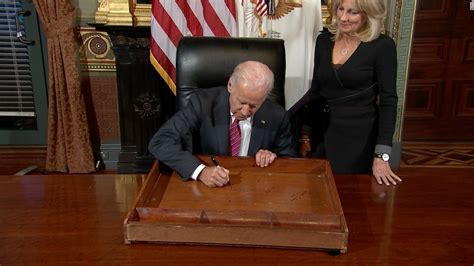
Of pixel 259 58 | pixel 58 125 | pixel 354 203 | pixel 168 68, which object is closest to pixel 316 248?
pixel 354 203

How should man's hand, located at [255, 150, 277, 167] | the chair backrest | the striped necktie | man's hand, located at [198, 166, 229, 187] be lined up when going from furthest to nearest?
the chair backrest
the striped necktie
man's hand, located at [255, 150, 277, 167]
man's hand, located at [198, 166, 229, 187]

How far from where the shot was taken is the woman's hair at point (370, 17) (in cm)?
181

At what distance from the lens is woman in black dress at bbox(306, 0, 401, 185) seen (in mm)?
1848

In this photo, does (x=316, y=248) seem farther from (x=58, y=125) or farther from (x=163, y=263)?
(x=58, y=125)

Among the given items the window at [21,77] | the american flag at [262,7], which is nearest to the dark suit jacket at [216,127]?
the american flag at [262,7]

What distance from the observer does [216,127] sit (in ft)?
5.64

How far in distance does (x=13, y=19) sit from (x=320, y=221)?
10.6ft

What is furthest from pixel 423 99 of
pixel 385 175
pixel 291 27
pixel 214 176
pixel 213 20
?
pixel 214 176

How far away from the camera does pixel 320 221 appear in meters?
1.09

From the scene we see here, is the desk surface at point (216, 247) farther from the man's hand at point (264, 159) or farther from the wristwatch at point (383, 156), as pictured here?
the man's hand at point (264, 159)

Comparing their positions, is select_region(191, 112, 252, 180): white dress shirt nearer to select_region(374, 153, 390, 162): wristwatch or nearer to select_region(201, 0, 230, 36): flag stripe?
select_region(374, 153, 390, 162): wristwatch

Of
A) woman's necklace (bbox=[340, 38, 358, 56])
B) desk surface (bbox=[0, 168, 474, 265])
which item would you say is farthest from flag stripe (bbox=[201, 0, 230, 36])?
desk surface (bbox=[0, 168, 474, 265])

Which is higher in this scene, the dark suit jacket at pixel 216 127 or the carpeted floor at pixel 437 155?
the dark suit jacket at pixel 216 127

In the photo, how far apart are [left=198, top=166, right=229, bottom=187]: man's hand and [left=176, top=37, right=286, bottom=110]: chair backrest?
54 centimetres
